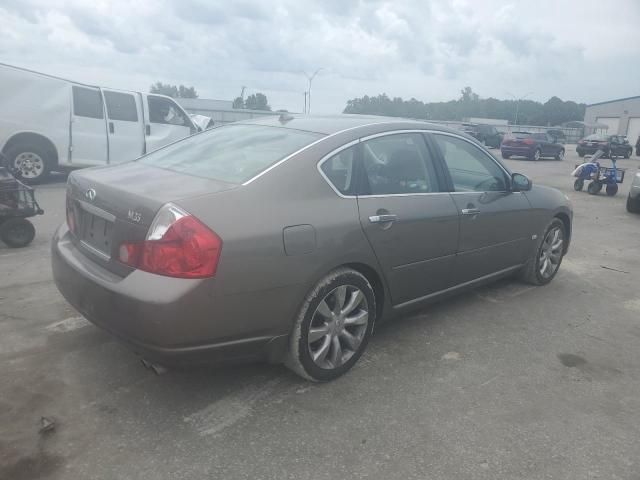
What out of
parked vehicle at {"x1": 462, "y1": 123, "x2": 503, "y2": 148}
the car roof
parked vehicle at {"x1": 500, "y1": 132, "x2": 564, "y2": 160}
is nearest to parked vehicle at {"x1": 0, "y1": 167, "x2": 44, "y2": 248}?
the car roof

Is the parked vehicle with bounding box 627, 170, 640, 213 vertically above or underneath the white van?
underneath

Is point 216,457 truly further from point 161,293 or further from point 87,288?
point 87,288

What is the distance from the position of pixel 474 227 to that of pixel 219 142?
77.9 inches

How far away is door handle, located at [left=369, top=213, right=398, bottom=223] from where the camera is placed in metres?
3.24

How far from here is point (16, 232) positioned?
5.88 metres

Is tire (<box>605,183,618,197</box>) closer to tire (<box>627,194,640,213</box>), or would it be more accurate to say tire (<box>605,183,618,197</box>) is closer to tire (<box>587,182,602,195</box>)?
tire (<box>587,182,602,195</box>)

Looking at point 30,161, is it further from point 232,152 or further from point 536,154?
point 536,154

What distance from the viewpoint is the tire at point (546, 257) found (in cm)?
505

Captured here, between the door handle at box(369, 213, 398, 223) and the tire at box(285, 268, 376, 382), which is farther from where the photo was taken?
the door handle at box(369, 213, 398, 223)

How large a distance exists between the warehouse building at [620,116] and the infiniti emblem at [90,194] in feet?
197

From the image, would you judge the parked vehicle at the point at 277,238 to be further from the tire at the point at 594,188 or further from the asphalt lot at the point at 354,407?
the tire at the point at 594,188

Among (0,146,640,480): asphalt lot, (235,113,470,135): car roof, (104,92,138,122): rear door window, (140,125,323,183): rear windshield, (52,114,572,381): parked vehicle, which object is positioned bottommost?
(0,146,640,480): asphalt lot

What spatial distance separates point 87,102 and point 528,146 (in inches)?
808

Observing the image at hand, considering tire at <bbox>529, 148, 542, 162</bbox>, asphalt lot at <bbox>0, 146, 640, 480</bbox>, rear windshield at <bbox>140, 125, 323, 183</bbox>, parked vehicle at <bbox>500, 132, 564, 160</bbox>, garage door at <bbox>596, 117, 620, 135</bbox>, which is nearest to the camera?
asphalt lot at <bbox>0, 146, 640, 480</bbox>
